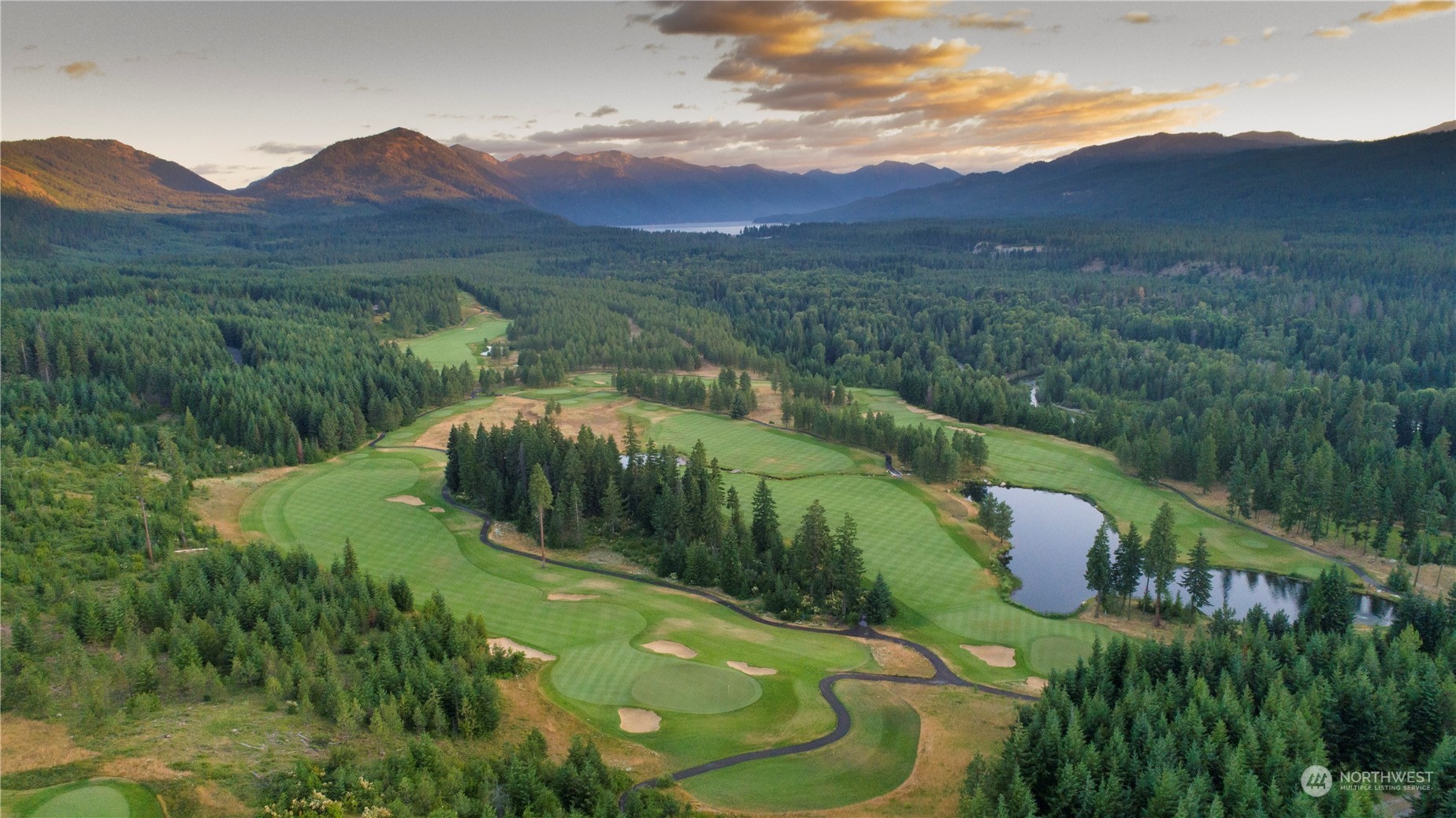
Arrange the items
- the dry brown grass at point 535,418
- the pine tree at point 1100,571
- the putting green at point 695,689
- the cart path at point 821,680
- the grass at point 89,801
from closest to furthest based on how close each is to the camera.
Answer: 1. the grass at point 89,801
2. the cart path at point 821,680
3. the putting green at point 695,689
4. the pine tree at point 1100,571
5. the dry brown grass at point 535,418

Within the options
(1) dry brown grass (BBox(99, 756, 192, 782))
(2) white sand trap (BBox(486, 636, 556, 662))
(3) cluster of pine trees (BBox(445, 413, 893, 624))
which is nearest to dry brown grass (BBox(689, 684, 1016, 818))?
(3) cluster of pine trees (BBox(445, 413, 893, 624))

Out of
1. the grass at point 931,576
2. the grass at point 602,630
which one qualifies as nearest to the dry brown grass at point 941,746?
the grass at point 931,576

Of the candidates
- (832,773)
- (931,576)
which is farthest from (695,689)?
(931,576)

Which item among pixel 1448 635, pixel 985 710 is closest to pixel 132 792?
pixel 985 710

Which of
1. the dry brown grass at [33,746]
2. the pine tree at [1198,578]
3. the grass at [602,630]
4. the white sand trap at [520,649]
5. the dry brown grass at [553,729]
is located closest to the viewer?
the dry brown grass at [33,746]

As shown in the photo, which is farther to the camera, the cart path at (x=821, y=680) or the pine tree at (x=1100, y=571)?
the pine tree at (x=1100, y=571)

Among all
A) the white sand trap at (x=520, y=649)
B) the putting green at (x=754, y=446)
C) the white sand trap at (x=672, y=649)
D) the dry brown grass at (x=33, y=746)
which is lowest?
the white sand trap at (x=672, y=649)

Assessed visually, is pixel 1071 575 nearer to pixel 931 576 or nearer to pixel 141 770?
pixel 931 576

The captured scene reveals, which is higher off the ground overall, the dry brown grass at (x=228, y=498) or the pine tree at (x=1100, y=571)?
the dry brown grass at (x=228, y=498)

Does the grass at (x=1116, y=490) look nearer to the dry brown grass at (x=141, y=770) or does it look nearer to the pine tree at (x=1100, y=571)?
the pine tree at (x=1100, y=571)
